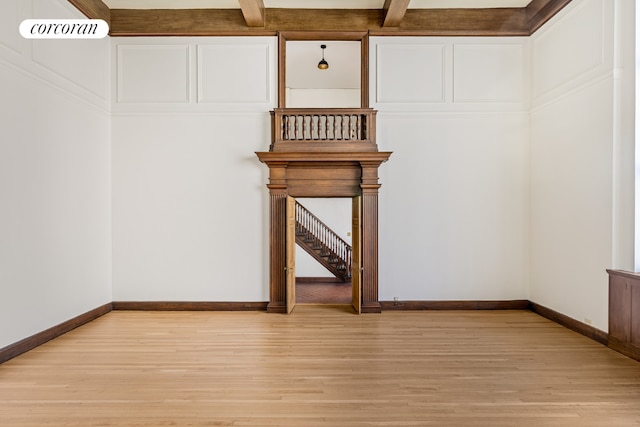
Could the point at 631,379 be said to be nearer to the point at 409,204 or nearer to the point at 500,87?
the point at 409,204

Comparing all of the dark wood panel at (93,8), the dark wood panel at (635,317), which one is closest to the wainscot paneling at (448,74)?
the dark wood panel at (635,317)

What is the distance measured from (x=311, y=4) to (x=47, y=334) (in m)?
6.23

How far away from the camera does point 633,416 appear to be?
127 inches

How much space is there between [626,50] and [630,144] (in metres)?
1.13

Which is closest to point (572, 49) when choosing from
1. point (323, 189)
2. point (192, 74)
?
point (323, 189)

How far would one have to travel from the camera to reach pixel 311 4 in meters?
6.67

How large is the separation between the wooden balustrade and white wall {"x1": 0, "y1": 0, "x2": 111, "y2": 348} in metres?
2.88

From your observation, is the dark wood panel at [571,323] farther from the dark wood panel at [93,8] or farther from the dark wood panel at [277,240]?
the dark wood panel at [93,8]

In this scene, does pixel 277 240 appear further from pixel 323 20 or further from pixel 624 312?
pixel 624 312

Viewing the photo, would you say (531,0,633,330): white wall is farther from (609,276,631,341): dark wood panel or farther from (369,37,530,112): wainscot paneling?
(369,37,530,112): wainscot paneling

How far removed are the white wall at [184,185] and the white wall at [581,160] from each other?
14.8 ft

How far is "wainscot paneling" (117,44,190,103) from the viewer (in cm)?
682

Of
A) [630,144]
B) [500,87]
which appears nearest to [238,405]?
[630,144]

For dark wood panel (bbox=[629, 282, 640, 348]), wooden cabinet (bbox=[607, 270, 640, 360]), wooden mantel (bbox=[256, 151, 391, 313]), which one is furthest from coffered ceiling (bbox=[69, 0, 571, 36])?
dark wood panel (bbox=[629, 282, 640, 348])
